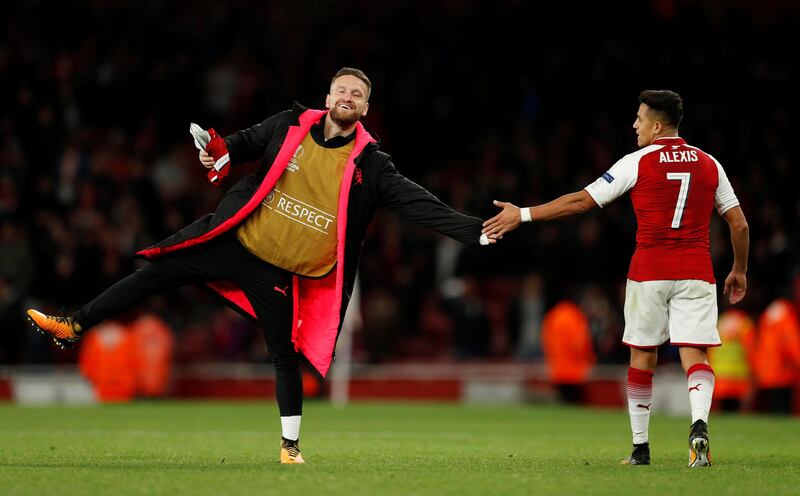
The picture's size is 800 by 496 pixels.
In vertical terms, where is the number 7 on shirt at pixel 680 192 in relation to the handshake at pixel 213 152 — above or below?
below

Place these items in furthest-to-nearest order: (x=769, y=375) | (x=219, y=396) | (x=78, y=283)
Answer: (x=219, y=396)
(x=78, y=283)
(x=769, y=375)

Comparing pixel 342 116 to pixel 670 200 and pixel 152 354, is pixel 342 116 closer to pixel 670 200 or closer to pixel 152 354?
pixel 670 200

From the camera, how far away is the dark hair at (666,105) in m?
8.10

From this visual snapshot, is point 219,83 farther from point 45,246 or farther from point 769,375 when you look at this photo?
point 769,375

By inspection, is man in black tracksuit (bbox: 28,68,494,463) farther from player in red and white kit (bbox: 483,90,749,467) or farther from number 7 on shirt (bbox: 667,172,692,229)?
number 7 on shirt (bbox: 667,172,692,229)

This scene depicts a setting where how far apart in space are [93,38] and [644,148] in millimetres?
16983

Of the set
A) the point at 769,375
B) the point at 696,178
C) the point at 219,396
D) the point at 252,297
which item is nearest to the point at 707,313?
the point at 696,178

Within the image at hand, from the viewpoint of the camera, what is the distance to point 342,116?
7.97m

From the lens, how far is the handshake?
7730mm

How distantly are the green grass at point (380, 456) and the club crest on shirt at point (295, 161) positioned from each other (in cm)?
184

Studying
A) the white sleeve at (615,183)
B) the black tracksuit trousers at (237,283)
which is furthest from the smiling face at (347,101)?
the white sleeve at (615,183)

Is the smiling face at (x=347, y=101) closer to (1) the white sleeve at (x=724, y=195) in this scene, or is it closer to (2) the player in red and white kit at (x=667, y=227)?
(2) the player in red and white kit at (x=667, y=227)

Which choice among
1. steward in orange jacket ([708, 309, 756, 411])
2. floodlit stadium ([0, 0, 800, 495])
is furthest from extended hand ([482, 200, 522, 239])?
steward in orange jacket ([708, 309, 756, 411])

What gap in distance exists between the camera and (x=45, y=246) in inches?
812
